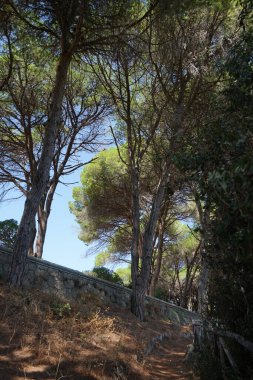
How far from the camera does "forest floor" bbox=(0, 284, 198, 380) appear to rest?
189 inches

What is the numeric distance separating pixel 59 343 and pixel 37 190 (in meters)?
3.44

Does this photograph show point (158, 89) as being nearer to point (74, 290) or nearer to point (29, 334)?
point (74, 290)

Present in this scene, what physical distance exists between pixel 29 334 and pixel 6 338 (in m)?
0.37

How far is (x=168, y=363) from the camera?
714 centimetres

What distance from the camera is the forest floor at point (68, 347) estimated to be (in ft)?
15.8

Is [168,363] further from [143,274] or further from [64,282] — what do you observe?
[143,274]

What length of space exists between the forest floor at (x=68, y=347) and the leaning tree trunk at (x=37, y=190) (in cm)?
61

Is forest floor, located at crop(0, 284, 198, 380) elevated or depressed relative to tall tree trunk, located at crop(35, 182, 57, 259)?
depressed

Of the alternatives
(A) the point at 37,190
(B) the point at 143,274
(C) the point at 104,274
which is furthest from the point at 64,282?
(C) the point at 104,274

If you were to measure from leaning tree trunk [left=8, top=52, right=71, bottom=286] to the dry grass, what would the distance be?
53 cm

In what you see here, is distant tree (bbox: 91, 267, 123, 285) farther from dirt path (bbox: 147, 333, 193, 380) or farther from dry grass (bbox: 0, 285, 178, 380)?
dry grass (bbox: 0, 285, 178, 380)

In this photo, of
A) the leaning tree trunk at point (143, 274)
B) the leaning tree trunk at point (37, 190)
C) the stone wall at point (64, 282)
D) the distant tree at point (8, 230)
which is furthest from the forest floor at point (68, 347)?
the distant tree at point (8, 230)

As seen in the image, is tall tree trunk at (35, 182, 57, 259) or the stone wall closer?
the stone wall

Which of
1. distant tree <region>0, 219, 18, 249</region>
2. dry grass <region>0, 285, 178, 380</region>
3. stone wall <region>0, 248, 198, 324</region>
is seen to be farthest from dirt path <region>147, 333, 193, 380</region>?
distant tree <region>0, 219, 18, 249</region>
